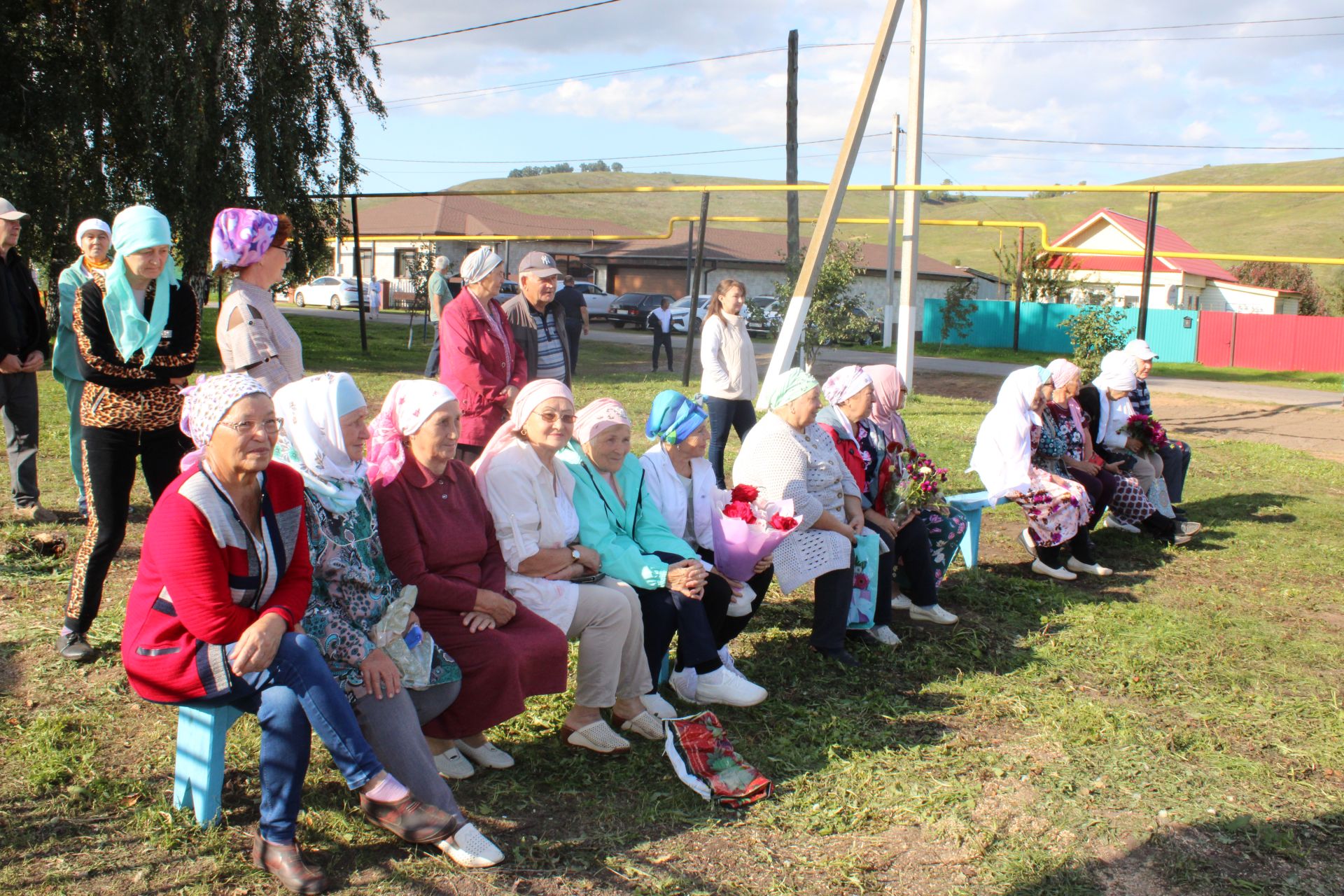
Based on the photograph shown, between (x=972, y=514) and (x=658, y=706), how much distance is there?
2.93 meters

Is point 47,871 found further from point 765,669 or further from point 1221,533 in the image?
point 1221,533

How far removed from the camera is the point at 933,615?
17.5 feet

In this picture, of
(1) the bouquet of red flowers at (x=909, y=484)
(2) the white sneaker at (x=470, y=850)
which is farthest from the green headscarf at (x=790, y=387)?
(2) the white sneaker at (x=470, y=850)

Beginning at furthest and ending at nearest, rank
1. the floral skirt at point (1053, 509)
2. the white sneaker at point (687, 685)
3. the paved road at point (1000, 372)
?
the paved road at point (1000, 372) < the floral skirt at point (1053, 509) < the white sneaker at point (687, 685)

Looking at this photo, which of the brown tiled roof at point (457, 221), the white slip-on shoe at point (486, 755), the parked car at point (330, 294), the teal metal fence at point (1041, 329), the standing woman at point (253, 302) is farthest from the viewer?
the brown tiled roof at point (457, 221)

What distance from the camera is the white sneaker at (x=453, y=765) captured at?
3.48m

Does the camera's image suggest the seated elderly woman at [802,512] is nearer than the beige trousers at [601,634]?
No

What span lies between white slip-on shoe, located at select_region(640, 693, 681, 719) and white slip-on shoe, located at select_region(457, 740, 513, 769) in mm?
588

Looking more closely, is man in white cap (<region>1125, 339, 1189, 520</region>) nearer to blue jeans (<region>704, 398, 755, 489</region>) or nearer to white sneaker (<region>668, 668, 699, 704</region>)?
blue jeans (<region>704, 398, 755, 489</region>)

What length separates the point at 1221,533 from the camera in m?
7.21

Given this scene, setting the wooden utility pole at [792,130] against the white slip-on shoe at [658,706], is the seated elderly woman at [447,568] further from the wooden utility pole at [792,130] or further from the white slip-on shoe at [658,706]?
the wooden utility pole at [792,130]

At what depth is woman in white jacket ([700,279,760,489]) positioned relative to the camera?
24.6 feet

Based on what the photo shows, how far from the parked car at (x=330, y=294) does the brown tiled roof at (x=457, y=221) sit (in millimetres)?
3873

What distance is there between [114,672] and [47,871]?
4.63ft
